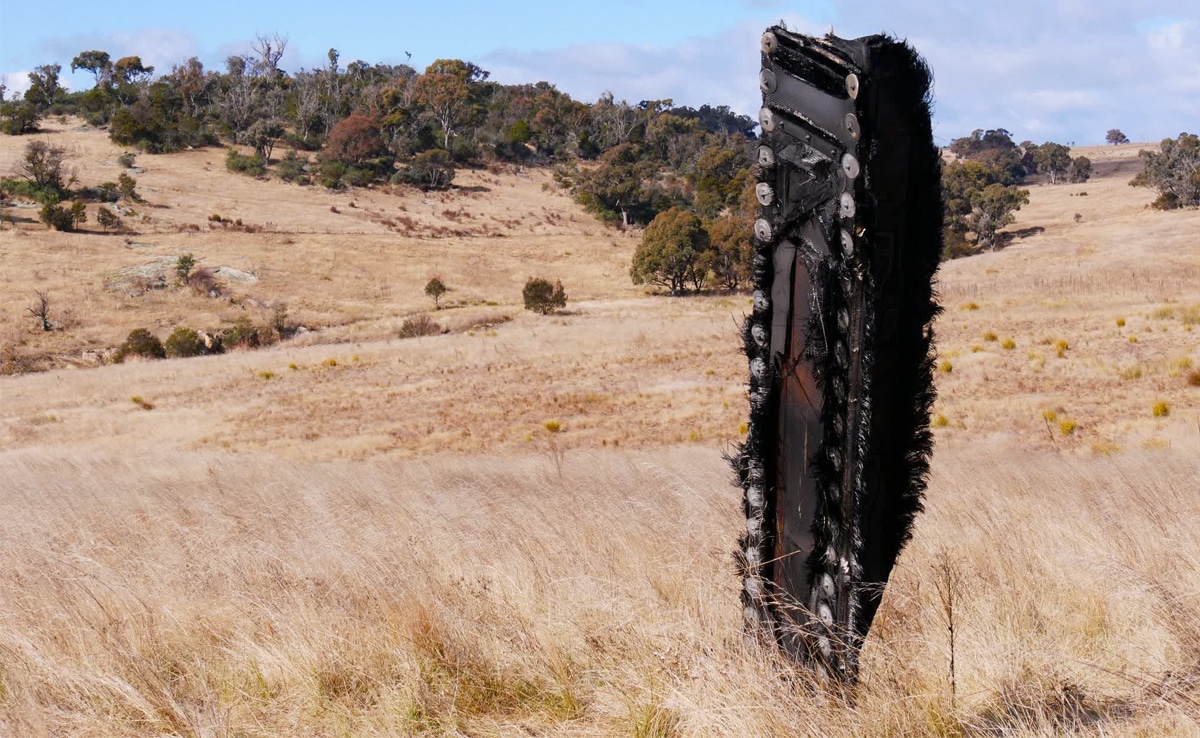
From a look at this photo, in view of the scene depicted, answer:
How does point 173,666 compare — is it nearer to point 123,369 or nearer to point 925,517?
point 925,517

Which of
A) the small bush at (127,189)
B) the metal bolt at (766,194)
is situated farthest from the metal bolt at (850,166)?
the small bush at (127,189)

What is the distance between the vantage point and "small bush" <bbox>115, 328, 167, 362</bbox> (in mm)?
41250

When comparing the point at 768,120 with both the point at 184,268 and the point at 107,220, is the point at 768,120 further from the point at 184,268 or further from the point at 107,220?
the point at 107,220

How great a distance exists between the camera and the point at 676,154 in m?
103

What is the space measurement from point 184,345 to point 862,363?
41.4 metres

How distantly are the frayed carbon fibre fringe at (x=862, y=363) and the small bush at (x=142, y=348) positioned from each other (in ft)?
137

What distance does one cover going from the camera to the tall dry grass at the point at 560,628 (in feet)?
10.3

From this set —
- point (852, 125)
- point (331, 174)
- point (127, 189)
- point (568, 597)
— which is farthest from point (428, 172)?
point (852, 125)

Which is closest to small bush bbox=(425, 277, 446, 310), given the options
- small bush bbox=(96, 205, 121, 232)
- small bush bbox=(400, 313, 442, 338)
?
small bush bbox=(400, 313, 442, 338)

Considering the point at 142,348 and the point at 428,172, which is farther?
the point at 428,172

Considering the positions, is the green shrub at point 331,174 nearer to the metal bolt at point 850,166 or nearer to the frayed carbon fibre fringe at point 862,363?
the frayed carbon fibre fringe at point 862,363

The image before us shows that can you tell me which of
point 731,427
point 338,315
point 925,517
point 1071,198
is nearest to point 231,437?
point 731,427

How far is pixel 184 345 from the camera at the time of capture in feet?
133

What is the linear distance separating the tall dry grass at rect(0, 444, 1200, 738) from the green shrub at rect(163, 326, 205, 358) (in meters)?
36.5
